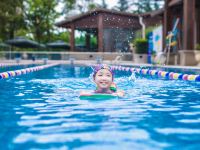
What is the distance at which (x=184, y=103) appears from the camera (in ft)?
20.8

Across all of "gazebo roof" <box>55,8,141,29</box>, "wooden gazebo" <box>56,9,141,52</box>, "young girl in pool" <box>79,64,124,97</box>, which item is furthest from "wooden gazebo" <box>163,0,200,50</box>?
"young girl in pool" <box>79,64,124,97</box>

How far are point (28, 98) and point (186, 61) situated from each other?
43.7 ft

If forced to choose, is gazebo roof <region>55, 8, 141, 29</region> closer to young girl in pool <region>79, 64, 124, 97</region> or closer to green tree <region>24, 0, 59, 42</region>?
green tree <region>24, 0, 59, 42</region>

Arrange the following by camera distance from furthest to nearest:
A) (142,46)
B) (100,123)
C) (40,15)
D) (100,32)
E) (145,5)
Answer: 1. (145,5)
2. (40,15)
3. (100,32)
4. (142,46)
5. (100,123)

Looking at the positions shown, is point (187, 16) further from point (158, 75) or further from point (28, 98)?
point (28, 98)

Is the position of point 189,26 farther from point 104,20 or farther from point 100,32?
point 104,20

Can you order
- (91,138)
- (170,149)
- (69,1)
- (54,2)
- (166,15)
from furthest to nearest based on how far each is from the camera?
1. (69,1)
2. (54,2)
3. (166,15)
4. (91,138)
5. (170,149)

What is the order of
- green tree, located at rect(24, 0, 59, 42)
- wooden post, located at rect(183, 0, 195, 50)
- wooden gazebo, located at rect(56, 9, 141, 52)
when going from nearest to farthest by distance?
1. wooden post, located at rect(183, 0, 195, 50)
2. wooden gazebo, located at rect(56, 9, 141, 52)
3. green tree, located at rect(24, 0, 59, 42)

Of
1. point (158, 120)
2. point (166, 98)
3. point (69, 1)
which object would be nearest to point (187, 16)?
point (166, 98)

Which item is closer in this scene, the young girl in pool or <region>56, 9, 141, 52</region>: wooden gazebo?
the young girl in pool

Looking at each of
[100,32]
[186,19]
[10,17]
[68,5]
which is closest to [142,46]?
[100,32]

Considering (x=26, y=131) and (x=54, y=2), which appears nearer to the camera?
(x=26, y=131)

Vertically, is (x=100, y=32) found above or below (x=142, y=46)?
above

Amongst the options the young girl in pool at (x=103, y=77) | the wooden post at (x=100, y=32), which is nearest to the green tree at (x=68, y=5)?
the wooden post at (x=100, y=32)
